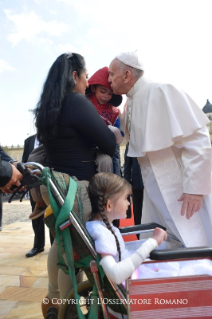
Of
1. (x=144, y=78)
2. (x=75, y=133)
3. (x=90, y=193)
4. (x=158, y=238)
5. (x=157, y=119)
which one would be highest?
(x=144, y=78)

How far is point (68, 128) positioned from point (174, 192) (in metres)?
0.85

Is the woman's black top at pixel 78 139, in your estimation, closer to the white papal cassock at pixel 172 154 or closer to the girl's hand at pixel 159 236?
the white papal cassock at pixel 172 154

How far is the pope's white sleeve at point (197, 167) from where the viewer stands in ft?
5.52

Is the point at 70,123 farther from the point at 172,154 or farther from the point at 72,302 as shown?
the point at 72,302

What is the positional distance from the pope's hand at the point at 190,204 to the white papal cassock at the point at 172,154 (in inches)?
1.5

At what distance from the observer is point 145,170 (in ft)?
6.75

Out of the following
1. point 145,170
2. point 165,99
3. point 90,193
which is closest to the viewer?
point 90,193

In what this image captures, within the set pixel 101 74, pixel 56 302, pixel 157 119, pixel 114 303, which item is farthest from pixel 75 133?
pixel 56 302

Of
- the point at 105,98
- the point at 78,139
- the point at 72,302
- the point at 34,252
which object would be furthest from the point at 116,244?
the point at 34,252

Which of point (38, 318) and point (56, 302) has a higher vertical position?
point (56, 302)

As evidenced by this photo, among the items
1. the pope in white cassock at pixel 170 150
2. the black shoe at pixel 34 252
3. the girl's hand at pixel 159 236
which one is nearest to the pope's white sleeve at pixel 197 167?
the pope in white cassock at pixel 170 150

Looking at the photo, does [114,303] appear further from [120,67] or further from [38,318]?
[120,67]

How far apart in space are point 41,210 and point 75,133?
33.2 inches

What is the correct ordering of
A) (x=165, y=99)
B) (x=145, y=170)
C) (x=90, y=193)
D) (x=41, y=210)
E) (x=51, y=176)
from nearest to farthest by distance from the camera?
(x=51, y=176)
(x=90, y=193)
(x=165, y=99)
(x=145, y=170)
(x=41, y=210)
